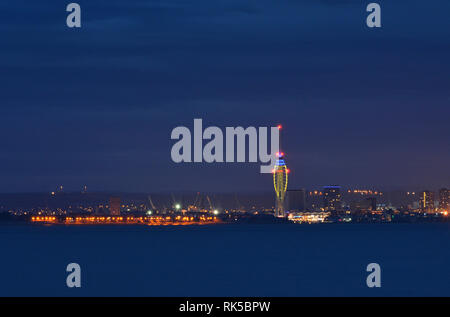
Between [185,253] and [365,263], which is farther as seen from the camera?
[185,253]

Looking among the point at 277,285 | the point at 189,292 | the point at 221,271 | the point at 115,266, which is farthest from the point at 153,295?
the point at 115,266

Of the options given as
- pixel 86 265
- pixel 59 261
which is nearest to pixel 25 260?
pixel 59 261

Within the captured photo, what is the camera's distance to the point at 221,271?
9912cm

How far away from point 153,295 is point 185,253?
212 feet
